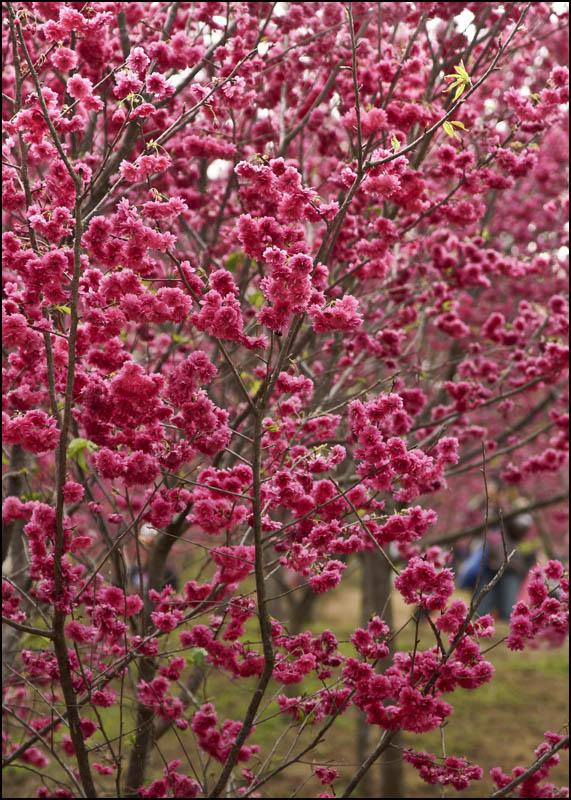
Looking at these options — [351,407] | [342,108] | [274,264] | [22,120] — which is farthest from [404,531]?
[342,108]

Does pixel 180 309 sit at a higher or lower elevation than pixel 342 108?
lower

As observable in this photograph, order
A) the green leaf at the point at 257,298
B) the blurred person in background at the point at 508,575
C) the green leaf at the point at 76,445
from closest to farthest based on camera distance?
the green leaf at the point at 76,445 < the green leaf at the point at 257,298 < the blurred person in background at the point at 508,575

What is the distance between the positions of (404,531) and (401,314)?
2.43 meters

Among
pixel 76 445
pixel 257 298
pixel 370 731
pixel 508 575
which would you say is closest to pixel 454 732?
pixel 370 731

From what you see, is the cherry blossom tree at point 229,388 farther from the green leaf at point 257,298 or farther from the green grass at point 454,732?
the green grass at point 454,732

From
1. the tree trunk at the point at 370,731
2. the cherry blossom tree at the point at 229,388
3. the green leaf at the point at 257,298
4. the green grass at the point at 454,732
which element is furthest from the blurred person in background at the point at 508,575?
the green leaf at the point at 257,298

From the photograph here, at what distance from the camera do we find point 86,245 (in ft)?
9.05

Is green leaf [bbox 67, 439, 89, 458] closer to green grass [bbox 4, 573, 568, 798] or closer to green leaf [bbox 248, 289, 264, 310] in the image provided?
green leaf [bbox 248, 289, 264, 310]

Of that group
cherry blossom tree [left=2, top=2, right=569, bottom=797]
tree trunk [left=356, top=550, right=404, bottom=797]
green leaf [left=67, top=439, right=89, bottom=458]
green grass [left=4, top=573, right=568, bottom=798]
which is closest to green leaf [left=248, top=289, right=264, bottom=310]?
cherry blossom tree [left=2, top=2, right=569, bottom=797]

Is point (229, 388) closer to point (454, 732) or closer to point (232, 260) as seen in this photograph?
point (232, 260)

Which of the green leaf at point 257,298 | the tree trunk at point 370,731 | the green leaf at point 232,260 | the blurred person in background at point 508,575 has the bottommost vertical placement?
the tree trunk at point 370,731

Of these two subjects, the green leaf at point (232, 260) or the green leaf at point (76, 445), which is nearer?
the green leaf at point (76, 445)

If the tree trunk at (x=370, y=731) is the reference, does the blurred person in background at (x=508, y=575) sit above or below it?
above

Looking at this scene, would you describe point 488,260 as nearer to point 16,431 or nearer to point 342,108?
point 342,108
